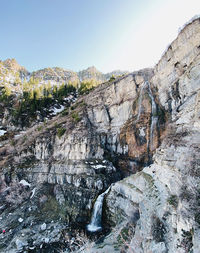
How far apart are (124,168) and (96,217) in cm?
955

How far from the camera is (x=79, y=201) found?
18469 mm

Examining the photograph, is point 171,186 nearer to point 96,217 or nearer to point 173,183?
point 173,183

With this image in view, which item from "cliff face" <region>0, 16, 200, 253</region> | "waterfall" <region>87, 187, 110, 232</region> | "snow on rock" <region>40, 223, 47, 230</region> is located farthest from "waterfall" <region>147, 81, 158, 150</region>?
"snow on rock" <region>40, 223, 47, 230</region>

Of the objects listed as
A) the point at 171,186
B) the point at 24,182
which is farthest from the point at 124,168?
the point at 24,182

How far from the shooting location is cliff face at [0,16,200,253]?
901 cm

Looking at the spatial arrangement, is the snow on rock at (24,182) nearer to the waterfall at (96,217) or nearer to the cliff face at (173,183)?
the waterfall at (96,217)

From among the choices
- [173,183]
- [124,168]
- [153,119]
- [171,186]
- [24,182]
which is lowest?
[24,182]

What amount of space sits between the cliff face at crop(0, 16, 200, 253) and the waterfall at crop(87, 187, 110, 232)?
0.78 meters

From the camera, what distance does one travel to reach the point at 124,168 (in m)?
23.8

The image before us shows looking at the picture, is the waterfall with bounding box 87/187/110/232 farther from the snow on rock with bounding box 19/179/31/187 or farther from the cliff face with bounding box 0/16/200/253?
the snow on rock with bounding box 19/179/31/187

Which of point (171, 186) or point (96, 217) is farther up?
point (171, 186)

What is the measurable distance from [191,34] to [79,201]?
88.2 feet

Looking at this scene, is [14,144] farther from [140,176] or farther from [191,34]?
[191,34]

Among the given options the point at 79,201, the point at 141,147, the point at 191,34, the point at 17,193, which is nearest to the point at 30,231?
the point at 79,201
